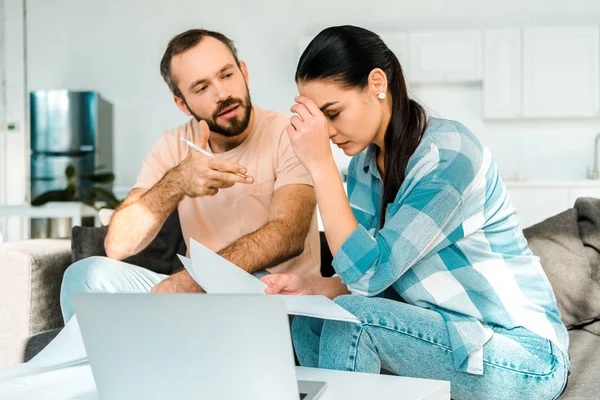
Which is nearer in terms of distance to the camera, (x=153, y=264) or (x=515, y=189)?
(x=153, y=264)

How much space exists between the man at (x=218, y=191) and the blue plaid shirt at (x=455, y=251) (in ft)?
1.80

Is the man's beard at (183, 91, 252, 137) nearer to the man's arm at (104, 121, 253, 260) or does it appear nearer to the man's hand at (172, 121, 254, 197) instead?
the man's arm at (104, 121, 253, 260)

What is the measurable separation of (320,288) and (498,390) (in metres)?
0.48

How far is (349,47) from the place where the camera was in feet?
4.98

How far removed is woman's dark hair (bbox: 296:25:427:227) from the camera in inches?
59.1

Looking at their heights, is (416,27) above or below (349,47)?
above

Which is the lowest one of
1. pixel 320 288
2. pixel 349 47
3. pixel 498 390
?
pixel 498 390

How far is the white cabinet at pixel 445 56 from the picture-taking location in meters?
5.71

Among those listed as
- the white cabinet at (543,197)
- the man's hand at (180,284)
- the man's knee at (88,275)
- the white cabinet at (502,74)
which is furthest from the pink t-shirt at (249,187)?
the white cabinet at (502,74)

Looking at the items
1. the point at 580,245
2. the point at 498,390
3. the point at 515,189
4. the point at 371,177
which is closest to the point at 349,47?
the point at 371,177

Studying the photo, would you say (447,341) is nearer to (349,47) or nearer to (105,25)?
(349,47)

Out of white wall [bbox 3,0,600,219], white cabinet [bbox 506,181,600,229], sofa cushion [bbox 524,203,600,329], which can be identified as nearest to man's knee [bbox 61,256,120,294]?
sofa cushion [bbox 524,203,600,329]

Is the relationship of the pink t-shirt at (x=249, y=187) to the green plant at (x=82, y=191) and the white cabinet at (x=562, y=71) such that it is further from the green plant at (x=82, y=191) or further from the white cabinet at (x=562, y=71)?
the white cabinet at (x=562, y=71)

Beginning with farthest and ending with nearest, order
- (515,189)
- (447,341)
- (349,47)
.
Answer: (515,189), (349,47), (447,341)
